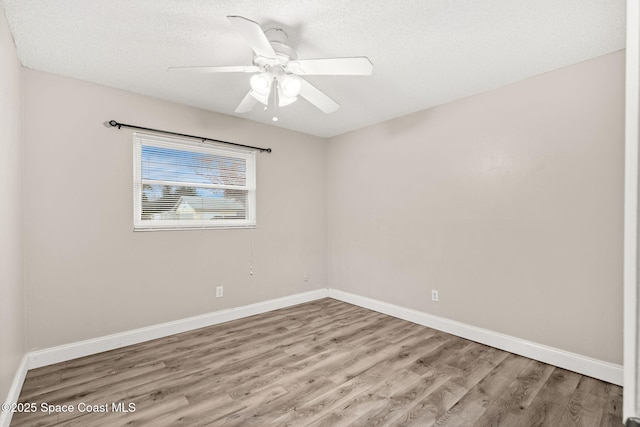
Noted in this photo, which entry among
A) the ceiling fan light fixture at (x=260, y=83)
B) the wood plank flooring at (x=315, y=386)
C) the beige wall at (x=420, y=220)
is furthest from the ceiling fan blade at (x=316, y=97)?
the wood plank flooring at (x=315, y=386)

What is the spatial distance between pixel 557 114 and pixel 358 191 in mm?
2296

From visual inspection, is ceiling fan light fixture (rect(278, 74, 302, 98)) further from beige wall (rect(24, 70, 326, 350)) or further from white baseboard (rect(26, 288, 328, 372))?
white baseboard (rect(26, 288, 328, 372))

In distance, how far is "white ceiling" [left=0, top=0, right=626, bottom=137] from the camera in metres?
1.81

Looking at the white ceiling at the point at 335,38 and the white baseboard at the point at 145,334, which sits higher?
the white ceiling at the point at 335,38

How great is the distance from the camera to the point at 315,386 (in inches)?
87.4

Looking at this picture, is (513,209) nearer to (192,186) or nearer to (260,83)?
(260,83)

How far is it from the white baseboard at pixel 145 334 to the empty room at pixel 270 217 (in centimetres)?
2

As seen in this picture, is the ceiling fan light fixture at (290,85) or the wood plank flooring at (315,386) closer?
the wood plank flooring at (315,386)

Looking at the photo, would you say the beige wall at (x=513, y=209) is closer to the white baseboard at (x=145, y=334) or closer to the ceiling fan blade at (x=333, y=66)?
the white baseboard at (x=145, y=334)

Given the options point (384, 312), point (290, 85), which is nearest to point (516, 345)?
point (384, 312)

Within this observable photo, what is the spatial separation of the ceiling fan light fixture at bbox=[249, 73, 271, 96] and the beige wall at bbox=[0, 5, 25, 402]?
1.47 metres

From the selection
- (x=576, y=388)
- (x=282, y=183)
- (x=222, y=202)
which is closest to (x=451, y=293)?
(x=576, y=388)

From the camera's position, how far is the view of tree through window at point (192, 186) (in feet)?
10.1

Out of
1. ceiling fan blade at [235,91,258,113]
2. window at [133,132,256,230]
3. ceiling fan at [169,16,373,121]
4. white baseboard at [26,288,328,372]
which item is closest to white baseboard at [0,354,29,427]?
white baseboard at [26,288,328,372]
